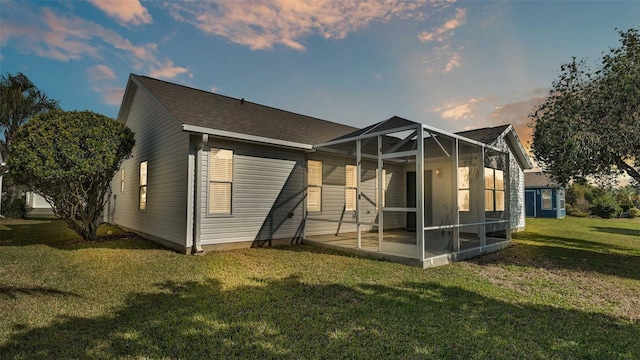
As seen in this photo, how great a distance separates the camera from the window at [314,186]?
9133mm

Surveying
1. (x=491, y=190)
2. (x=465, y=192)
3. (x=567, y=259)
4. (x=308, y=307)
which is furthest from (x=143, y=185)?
(x=567, y=259)

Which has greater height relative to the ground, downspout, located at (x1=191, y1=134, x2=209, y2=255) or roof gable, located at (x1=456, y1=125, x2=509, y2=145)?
roof gable, located at (x1=456, y1=125, x2=509, y2=145)

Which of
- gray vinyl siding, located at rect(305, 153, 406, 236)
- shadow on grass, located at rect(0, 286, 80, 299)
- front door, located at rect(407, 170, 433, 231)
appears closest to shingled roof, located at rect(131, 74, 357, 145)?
gray vinyl siding, located at rect(305, 153, 406, 236)

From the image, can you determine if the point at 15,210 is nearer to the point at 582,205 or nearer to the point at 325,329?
the point at 325,329

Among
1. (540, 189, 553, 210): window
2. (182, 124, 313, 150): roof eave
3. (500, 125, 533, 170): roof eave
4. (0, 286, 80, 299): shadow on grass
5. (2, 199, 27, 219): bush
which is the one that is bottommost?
(0, 286, 80, 299): shadow on grass

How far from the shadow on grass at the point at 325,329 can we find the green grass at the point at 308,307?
2cm

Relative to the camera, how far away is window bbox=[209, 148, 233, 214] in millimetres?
7273

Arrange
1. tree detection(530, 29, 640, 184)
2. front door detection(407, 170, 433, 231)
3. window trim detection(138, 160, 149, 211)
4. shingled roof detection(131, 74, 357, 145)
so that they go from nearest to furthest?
1. tree detection(530, 29, 640, 184)
2. shingled roof detection(131, 74, 357, 145)
3. window trim detection(138, 160, 149, 211)
4. front door detection(407, 170, 433, 231)

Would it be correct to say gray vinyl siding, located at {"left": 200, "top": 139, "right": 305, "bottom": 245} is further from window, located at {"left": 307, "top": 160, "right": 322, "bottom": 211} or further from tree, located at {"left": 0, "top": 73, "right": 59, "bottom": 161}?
tree, located at {"left": 0, "top": 73, "right": 59, "bottom": 161}

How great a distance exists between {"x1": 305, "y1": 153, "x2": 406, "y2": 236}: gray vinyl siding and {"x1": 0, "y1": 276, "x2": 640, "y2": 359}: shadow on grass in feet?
15.2

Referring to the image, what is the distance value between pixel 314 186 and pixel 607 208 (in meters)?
25.2

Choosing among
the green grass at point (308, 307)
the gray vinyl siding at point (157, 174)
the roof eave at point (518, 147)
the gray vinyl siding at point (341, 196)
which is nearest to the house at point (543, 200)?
the roof eave at point (518, 147)

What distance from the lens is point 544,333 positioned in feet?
10.6

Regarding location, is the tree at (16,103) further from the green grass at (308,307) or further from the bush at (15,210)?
the green grass at (308,307)
